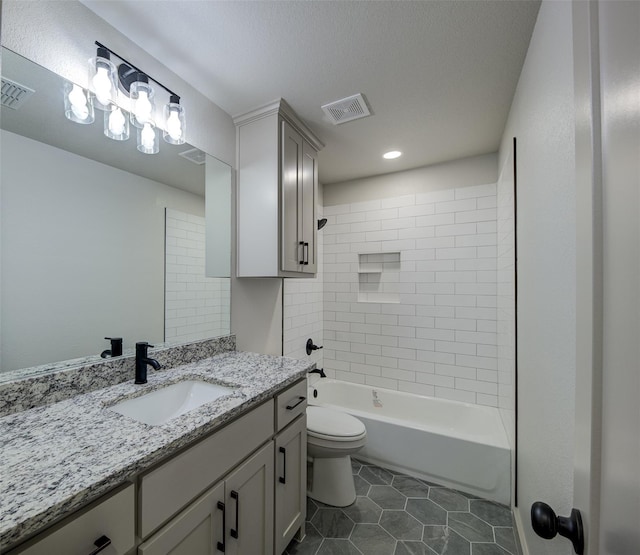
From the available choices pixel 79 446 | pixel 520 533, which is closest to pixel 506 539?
pixel 520 533

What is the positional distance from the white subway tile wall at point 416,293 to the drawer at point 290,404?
4.91 feet

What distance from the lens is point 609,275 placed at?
38 centimetres

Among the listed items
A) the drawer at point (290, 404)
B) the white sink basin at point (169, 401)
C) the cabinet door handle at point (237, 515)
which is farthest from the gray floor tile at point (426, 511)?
the white sink basin at point (169, 401)

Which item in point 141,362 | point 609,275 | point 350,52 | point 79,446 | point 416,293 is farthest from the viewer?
point 416,293

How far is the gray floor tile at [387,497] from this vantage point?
1.80 meters

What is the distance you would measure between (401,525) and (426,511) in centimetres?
21

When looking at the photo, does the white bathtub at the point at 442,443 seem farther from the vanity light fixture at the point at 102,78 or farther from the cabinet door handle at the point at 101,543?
the vanity light fixture at the point at 102,78

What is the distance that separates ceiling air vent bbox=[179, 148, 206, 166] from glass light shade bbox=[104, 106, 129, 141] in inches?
11.7

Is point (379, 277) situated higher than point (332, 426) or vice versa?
point (379, 277)

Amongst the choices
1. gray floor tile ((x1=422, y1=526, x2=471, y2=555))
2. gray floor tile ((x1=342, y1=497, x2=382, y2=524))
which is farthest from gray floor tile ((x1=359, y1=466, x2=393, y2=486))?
gray floor tile ((x1=422, y1=526, x2=471, y2=555))

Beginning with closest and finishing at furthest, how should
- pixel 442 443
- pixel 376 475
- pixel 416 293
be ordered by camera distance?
pixel 442 443
pixel 376 475
pixel 416 293

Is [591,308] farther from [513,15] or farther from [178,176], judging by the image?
[178,176]

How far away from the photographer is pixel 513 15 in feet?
3.75

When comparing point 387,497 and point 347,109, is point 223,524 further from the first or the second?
point 347,109
